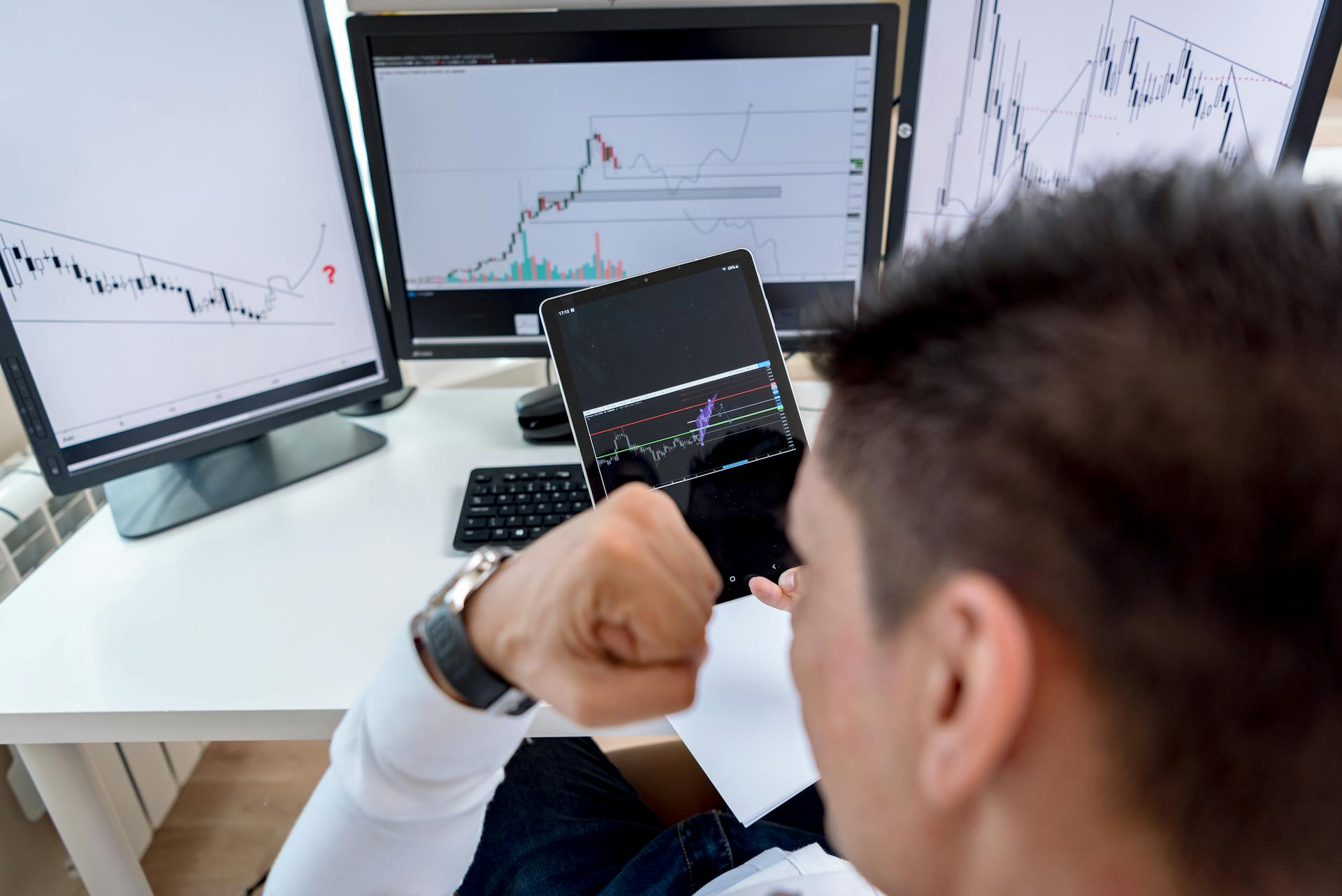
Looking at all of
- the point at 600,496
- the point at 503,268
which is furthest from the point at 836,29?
the point at 600,496

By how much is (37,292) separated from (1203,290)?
37.5 inches

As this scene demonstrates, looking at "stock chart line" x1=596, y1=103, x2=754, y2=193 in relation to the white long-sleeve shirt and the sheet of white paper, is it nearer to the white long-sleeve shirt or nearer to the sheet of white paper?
the sheet of white paper

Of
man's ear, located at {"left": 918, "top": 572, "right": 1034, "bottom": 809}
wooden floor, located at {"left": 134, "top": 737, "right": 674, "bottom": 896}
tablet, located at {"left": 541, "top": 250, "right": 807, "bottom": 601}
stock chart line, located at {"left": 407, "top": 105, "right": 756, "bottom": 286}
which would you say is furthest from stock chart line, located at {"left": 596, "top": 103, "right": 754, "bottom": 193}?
wooden floor, located at {"left": 134, "top": 737, "right": 674, "bottom": 896}

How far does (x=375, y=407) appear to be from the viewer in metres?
1.16

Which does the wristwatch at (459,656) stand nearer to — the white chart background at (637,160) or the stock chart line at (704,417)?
the stock chart line at (704,417)

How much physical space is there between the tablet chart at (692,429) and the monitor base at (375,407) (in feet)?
1.52

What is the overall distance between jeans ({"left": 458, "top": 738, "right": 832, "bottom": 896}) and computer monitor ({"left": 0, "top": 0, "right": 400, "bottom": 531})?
1.54ft

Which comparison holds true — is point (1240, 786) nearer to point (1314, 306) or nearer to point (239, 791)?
point (1314, 306)

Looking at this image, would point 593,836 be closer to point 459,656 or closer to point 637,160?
point 459,656

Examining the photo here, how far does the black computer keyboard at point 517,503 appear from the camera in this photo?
0.87m

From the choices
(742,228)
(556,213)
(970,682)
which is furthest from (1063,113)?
(970,682)

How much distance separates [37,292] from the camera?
81cm

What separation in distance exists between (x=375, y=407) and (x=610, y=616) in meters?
0.83

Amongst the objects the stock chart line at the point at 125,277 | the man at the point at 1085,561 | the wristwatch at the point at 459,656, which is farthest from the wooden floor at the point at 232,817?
the man at the point at 1085,561
